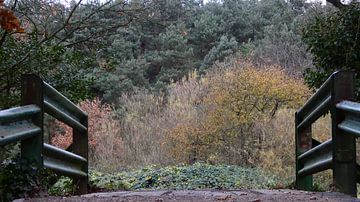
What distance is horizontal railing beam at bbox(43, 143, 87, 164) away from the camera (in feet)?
11.1

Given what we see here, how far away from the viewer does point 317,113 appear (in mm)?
4023

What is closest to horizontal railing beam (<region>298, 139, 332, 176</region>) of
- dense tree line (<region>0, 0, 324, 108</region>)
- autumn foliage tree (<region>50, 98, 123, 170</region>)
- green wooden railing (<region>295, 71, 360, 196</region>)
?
green wooden railing (<region>295, 71, 360, 196</region>)

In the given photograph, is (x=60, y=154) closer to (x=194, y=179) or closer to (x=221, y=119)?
(x=194, y=179)

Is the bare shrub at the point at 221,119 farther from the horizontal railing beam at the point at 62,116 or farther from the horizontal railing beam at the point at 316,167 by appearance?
the horizontal railing beam at the point at 62,116

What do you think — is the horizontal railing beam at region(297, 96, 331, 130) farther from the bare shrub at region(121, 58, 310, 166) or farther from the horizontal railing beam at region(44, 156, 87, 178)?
the bare shrub at region(121, 58, 310, 166)

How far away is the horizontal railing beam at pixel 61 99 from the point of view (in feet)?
11.5

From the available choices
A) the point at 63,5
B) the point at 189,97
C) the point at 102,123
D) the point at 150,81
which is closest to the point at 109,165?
the point at 102,123

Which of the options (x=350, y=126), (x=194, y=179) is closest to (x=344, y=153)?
(x=350, y=126)

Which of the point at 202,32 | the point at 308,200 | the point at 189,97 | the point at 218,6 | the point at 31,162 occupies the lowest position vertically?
the point at 308,200

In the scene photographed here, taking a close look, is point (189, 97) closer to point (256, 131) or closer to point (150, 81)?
point (256, 131)

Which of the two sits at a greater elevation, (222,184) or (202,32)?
(202,32)

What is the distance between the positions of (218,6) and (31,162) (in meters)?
30.6

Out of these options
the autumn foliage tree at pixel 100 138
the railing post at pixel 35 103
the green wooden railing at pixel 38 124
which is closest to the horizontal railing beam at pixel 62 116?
the green wooden railing at pixel 38 124

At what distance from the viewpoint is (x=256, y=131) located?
66.6 ft
